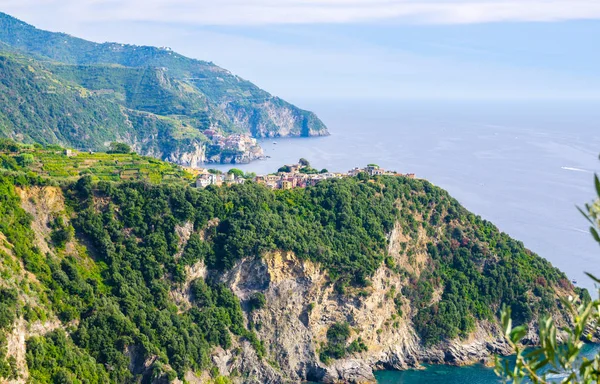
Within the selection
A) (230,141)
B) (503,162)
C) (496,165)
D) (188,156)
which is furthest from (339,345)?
(230,141)

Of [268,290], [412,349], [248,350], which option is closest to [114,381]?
[248,350]

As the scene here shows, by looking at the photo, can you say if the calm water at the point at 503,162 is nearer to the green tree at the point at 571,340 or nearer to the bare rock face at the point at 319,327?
the bare rock face at the point at 319,327

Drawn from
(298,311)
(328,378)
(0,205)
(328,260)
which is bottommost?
(328,378)

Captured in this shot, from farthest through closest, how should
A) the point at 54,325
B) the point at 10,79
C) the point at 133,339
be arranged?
the point at 10,79 < the point at 133,339 < the point at 54,325

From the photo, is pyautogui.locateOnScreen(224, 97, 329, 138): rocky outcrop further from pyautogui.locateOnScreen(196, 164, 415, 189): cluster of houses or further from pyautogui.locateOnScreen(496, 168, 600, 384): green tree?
pyautogui.locateOnScreen(496, 168, 600, 384): green tree

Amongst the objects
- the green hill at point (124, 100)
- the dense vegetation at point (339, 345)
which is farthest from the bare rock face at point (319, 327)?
the green hill at point (124, 100)

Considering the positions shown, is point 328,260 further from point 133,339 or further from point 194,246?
point 133,339

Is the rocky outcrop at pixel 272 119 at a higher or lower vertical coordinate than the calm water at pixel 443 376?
higher
